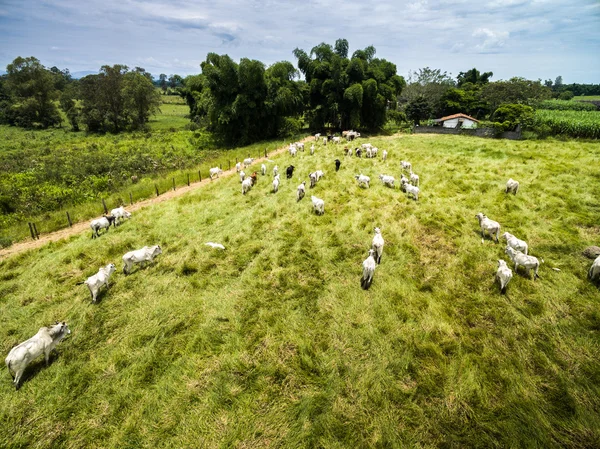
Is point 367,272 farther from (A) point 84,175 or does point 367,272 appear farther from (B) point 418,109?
(B) point 418,109

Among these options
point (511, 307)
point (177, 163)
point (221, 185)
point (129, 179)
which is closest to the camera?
point (511, 307)

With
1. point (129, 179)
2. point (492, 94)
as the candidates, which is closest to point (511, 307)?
point (129, 179)

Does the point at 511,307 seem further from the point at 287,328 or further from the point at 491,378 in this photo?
the point at 287,328

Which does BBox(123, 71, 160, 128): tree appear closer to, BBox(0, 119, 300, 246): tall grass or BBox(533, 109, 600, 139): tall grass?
BBox(0, 119, 300, 246): tall grass

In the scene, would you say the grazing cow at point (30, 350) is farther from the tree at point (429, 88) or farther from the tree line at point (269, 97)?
the tree at point (429, 88)

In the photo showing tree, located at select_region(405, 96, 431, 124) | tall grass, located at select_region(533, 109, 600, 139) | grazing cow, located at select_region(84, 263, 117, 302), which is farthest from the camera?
tree, located at select_region(405, 96, 431, 124)

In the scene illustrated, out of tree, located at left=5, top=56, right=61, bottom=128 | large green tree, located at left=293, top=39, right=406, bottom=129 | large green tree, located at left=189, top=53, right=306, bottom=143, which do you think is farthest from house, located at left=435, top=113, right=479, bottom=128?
tree, located at left=5, top=56, right=61, bottom=128
